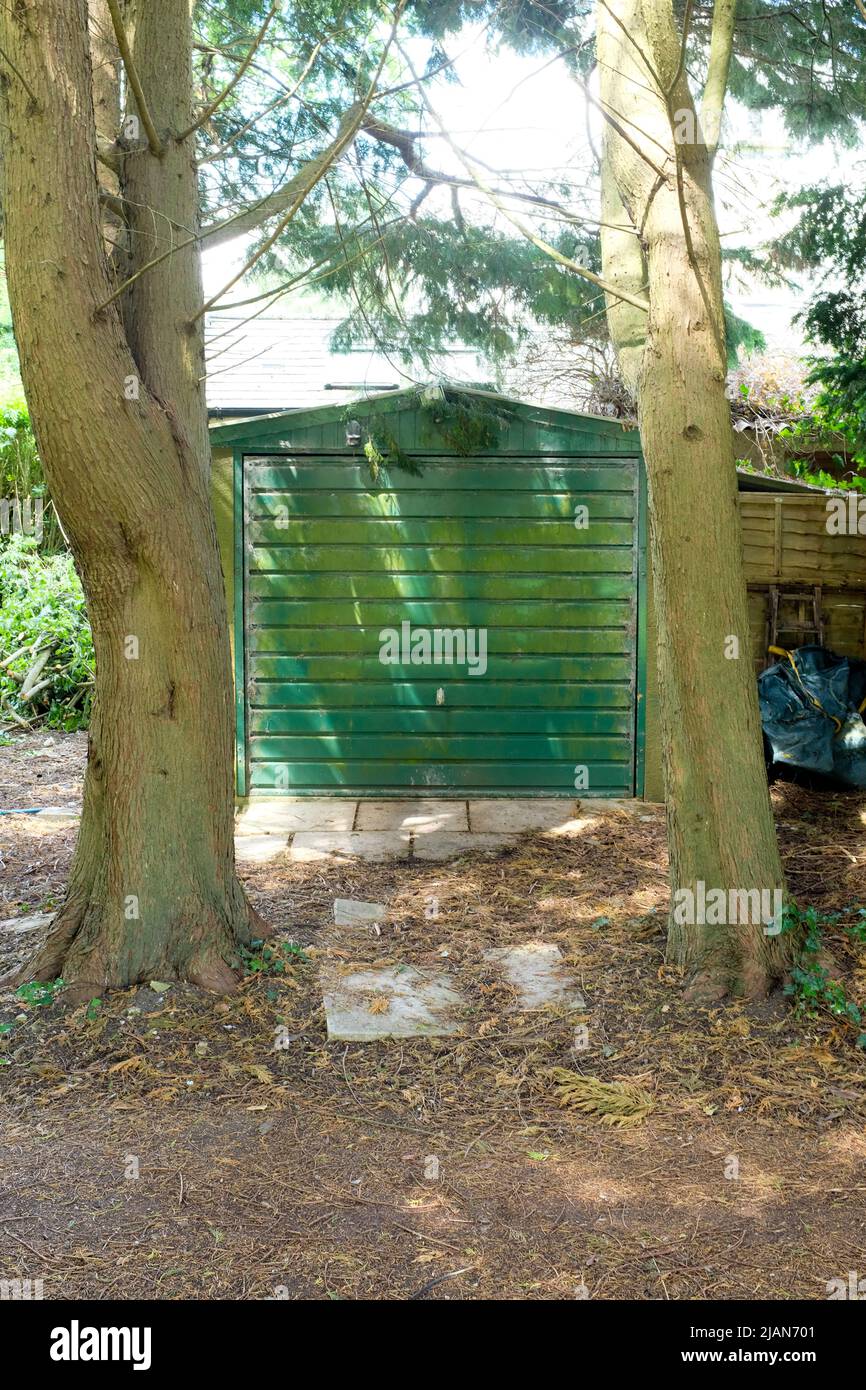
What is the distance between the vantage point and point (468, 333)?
27.3 ft

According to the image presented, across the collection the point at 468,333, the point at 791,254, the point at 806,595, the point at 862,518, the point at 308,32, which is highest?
the point at 308,32

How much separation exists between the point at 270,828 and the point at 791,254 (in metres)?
5.56

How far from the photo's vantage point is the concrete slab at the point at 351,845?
7.20 meters

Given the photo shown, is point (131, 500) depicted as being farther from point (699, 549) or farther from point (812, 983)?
point (812, 983)

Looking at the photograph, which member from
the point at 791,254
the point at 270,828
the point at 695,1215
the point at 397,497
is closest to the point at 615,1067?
the point at 695,1215

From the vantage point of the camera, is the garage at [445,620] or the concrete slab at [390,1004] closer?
the concrete slab at [390,1004]

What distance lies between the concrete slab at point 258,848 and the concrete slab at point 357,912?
0.90 m

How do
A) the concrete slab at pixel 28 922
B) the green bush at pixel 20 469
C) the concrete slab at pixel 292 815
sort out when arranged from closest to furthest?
1. the concrete slab at pixel 28 922
2. the concrete slab at pixel 292 815
3. the green bush at pixel 20 469

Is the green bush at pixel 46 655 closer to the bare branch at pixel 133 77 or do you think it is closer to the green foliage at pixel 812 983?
the bare branch at pixel 133 77

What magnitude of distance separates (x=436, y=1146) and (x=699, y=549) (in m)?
2.61

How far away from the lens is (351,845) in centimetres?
745

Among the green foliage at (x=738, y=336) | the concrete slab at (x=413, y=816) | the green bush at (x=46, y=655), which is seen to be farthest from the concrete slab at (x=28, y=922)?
the green foliage at (x=738, y=336)

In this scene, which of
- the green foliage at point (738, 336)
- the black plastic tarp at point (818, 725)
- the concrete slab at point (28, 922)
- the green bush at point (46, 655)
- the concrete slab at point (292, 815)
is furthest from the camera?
the green bush at point (46, 655)
